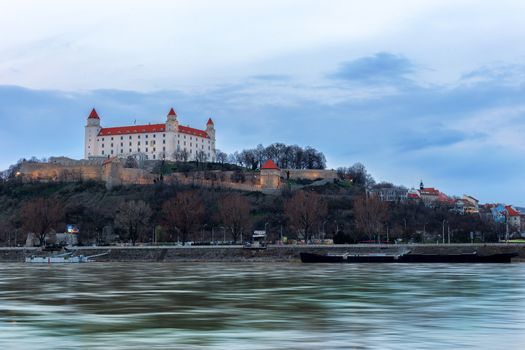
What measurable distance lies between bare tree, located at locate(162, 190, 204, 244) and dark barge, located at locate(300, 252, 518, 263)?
26.4m

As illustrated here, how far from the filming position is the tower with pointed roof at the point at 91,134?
16112 cm

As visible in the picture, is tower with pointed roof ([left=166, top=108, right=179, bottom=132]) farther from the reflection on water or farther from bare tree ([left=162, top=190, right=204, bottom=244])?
the reflection on water

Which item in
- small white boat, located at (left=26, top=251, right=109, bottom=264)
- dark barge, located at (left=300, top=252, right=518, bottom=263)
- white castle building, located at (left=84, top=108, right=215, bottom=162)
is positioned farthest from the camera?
white castle building, located at (left=84, top=108, right=215, bottom=162)

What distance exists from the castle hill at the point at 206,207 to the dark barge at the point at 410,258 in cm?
510

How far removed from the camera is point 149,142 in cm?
15750

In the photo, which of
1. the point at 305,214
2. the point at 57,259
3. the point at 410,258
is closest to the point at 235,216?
the point at 305,214

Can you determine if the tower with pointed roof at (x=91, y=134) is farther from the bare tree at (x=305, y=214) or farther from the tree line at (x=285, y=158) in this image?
the bare tree at (x=305, y=214)

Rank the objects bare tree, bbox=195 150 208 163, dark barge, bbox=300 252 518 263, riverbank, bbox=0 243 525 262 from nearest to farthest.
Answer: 1. dark barge, bbox=300 252 518 263
2. riverbank, bbox=0 243 525 262
3. bare tree, bbox=195 150 208 163

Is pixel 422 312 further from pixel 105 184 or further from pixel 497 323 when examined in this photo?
pixel 105 184

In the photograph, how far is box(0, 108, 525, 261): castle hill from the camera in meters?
79.6

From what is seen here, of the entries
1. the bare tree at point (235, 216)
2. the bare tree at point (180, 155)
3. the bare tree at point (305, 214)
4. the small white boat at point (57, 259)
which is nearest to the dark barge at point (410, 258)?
the bare tree at point (305, 214)

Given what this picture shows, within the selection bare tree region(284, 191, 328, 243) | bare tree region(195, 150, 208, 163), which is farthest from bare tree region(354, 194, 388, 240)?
bare tree region(195, 150, 208, 163)

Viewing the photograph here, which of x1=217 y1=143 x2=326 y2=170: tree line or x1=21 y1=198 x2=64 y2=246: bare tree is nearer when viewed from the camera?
x1=21 y1=198 x2=64 y2=246: bare tree

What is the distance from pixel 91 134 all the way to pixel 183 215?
83.3 m
